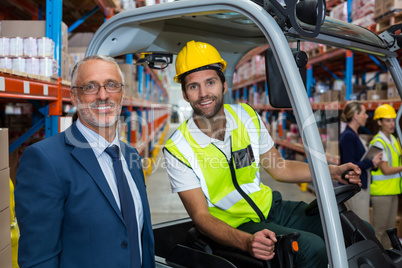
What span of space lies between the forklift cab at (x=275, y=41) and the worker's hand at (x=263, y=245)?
323 mm

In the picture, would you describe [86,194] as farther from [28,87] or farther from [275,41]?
[28,87]

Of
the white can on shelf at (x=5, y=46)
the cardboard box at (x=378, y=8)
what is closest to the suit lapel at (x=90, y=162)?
the white can on shelf at (x=5, y=46)

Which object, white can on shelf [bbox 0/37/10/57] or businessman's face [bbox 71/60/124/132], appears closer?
businessman's face [bbox 71/60/124/132]

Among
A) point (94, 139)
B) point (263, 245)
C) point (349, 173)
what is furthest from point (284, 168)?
point (94, 139)

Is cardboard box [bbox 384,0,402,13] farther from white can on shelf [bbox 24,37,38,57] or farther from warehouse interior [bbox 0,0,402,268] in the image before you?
white can on shelf [bbox 24,37,38,57]

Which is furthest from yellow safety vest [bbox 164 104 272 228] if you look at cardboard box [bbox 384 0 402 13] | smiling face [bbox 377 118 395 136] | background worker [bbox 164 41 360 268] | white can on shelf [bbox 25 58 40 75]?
cardboard box [bbox 384 0 402 13]

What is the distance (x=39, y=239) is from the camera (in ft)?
4.51

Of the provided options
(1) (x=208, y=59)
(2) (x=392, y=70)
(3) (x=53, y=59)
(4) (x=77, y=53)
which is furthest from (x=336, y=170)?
(4) (x=77, y=53)

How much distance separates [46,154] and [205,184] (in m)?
1.07

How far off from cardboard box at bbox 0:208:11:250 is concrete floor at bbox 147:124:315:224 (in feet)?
11.3

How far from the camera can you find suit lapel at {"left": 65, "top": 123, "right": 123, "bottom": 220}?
5.01ft

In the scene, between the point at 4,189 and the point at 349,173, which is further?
the point at 349,173

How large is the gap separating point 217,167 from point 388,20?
13.4 ft

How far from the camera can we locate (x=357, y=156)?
178 inches
